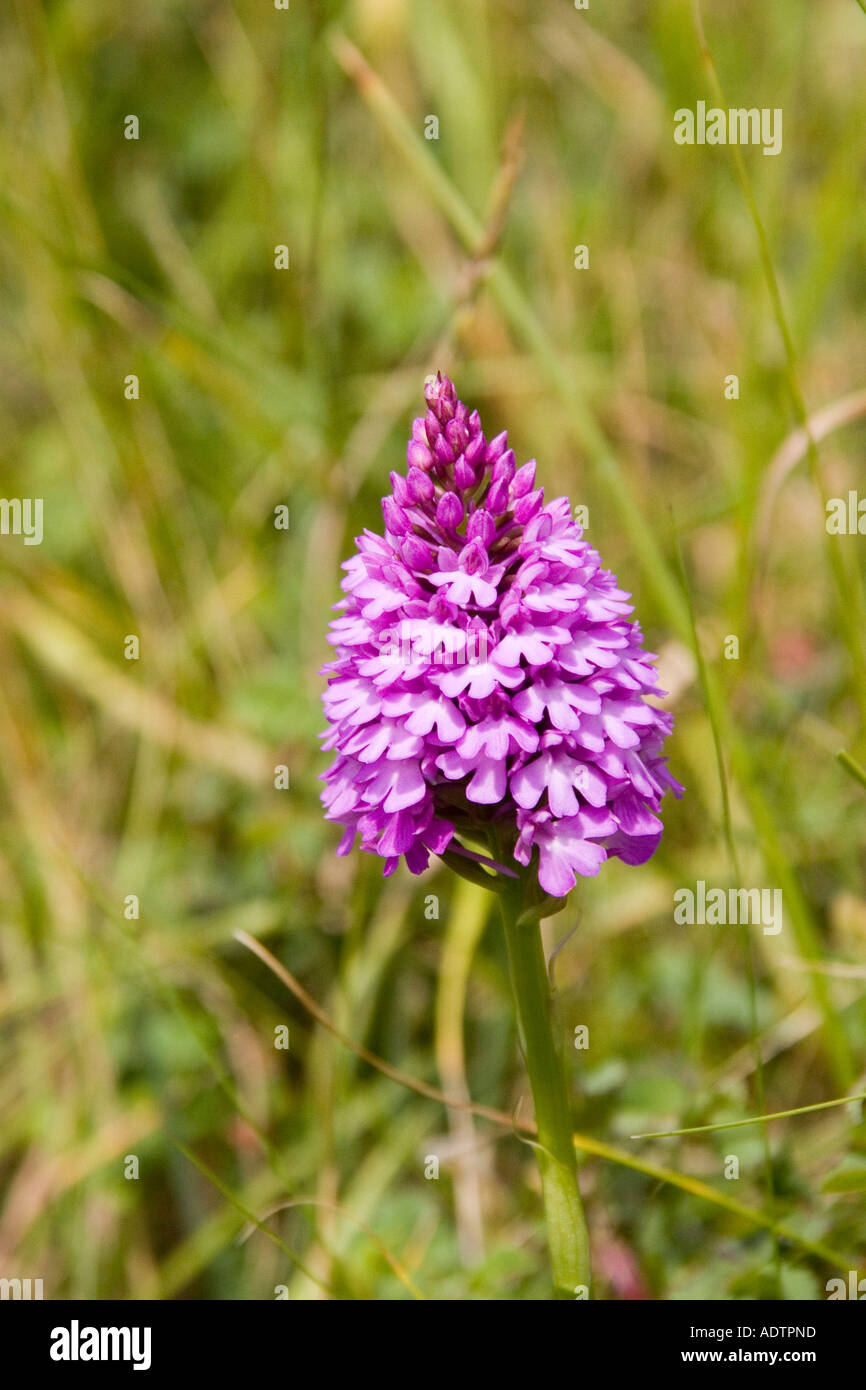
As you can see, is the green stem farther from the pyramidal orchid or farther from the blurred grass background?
the blurred grass background

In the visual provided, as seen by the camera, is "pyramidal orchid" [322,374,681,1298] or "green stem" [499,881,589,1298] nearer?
"pyramidal orchid" [322,374,681,1298]

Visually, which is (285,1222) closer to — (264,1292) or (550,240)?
(264,1292)

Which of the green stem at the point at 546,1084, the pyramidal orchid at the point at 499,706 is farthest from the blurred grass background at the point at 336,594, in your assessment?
the pyramidal orchid at the point at 499,706

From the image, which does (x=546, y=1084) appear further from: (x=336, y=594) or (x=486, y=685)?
(x=336, y=594)

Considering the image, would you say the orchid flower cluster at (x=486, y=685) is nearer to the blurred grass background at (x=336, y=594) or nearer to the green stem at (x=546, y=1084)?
the green stem at (x=546, y=1084)

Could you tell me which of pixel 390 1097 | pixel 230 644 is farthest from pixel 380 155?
pixel 390 1097

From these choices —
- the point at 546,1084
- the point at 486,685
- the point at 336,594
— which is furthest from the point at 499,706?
the point at 336,594

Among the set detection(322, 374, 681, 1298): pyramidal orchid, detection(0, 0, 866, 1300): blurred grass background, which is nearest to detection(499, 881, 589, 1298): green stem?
detection(322, 374, 681, 1298): pyramidal orchid
